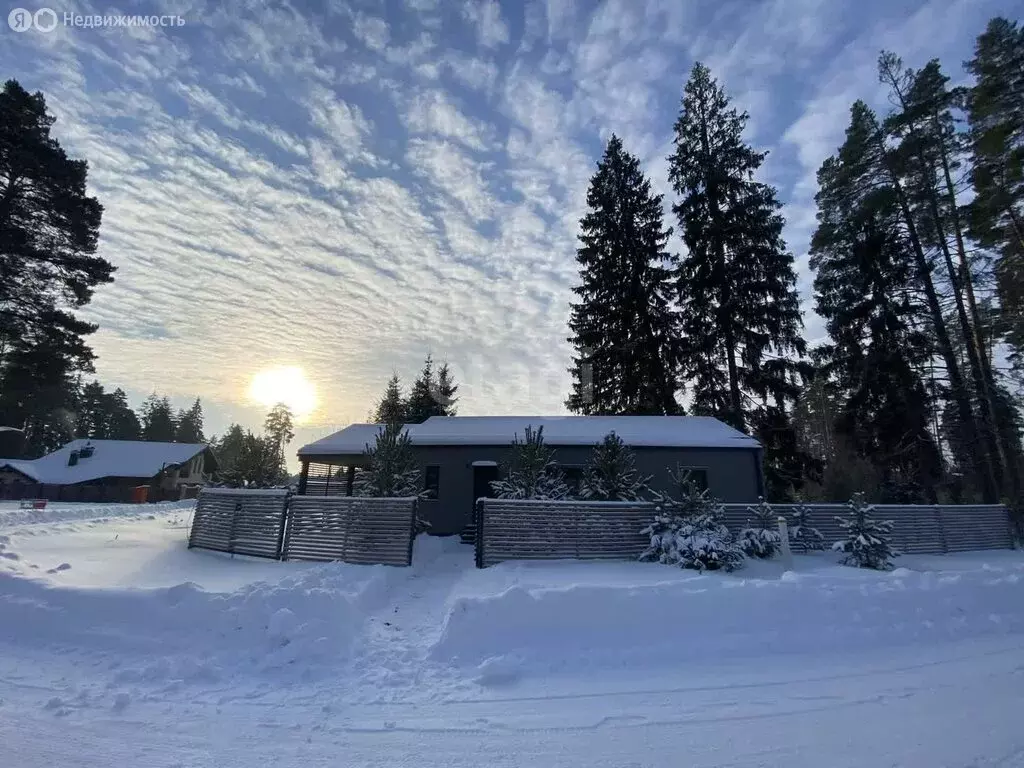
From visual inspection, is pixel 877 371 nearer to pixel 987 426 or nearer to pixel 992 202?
pixel 987 426

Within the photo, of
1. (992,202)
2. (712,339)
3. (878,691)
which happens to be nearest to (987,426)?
(992,202)

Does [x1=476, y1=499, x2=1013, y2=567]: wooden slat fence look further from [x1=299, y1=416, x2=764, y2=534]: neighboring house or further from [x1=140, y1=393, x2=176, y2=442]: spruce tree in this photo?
[x1=140, y1=393, x2=176, y2=442]: spruce tree

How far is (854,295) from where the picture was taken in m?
20.7

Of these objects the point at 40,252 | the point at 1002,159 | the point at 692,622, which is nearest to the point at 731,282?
the point at 1002,159

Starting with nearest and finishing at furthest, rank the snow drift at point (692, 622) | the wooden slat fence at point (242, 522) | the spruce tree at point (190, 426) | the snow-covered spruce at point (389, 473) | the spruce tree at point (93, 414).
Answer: the snow drift at point (692, 622) → the wooden slat fence at point (242, 522) → the snow-covered spruce at point (389, 473) → the spruce tree at point (93, 414) → the spruce tree at point (190, 426)

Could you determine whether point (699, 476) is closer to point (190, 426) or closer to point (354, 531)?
point (354, 531)

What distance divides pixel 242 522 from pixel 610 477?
874cm

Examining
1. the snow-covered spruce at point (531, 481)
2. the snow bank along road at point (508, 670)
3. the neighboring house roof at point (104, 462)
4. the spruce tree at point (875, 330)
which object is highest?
the spruce tree at point (875, 330)

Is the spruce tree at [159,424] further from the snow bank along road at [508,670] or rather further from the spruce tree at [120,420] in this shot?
the snow bank along road at [508,670]

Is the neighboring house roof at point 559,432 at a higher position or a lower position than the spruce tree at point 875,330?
lower

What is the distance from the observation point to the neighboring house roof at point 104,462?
35469 mm

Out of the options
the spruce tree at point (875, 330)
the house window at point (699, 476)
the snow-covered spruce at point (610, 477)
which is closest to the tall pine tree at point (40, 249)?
the snow-covered spruce at point (610, 477)

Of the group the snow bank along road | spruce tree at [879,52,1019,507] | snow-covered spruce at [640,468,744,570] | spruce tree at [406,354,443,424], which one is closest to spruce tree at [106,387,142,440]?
spruce tree at [406,354,443,424]

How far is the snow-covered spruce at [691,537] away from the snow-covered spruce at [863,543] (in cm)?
243
